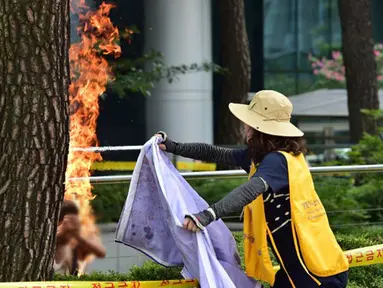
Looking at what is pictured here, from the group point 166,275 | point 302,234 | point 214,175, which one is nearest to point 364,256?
point 302,234

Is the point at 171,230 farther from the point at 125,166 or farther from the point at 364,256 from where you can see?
the point at 125,166

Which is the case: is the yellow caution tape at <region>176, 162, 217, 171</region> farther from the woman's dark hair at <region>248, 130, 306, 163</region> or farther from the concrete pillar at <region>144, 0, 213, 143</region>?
the woman's dark hair at <region>248, 130, 306, 163</region>

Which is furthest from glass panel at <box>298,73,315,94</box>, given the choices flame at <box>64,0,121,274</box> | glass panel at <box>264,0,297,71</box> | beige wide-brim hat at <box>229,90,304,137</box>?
beige wide-brim hat at <box>229,90,304,137</box>

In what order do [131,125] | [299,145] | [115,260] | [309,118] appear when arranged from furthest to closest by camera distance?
[309,118], [131,125], [115,260], [299,145]

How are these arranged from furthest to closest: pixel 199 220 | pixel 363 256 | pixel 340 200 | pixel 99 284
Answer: pixel 340 200, pixel 363 256, pixel 99 284, pixel 199 220

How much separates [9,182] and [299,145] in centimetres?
145

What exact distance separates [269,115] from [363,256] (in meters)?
1.42

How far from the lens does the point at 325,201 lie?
31.3ft

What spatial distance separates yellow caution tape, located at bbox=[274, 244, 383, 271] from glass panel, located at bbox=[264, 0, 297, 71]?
1818cm

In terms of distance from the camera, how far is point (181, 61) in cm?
1414

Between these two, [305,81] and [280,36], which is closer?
[280,36]

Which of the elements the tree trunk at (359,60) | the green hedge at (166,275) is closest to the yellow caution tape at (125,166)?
the green hedge at (166,275)

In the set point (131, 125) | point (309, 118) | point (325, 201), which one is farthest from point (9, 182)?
point (309, 118)

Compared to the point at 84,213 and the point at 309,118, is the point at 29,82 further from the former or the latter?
the point at 309,118
